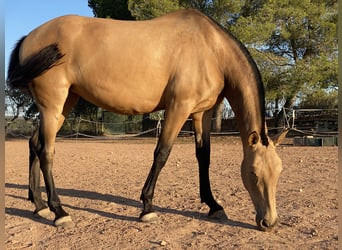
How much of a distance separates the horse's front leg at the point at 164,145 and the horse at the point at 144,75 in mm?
11

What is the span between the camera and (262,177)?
3.45 metres

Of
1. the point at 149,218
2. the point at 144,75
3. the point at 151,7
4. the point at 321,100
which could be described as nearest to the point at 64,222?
the point at 149,218

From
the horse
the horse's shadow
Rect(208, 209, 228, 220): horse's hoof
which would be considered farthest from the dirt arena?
the horse

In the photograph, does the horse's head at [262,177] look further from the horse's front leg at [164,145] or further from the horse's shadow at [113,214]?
the horse's front leg at [164,145]

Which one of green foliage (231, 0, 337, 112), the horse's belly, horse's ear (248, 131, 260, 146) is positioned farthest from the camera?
green foliage (231, 0, 337, 112)

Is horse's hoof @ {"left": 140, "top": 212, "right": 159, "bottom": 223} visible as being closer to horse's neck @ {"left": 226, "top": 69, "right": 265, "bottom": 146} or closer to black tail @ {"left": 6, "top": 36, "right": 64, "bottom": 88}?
horse's neck @ {"left": 226, "top": 69, "right": 265, "bottom": 146}

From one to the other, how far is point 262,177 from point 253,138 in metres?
0.40

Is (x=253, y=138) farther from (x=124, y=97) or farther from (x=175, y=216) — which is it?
(x=124, y=97)

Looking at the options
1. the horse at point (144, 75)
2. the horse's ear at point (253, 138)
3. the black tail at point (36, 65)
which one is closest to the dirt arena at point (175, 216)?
the horse at point (144, 75)

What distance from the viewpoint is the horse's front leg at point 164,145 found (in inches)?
151

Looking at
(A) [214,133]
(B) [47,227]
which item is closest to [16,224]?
(B) [47,227]

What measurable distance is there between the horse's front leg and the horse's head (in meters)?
0.79

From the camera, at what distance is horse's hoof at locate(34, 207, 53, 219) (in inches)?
163

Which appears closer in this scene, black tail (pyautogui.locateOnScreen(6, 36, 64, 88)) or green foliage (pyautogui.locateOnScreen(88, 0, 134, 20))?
black tail (pyautogui.locateOnScreen(6, 36, 64, 88))
